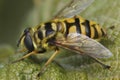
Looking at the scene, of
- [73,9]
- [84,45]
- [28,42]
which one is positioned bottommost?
[84,45]

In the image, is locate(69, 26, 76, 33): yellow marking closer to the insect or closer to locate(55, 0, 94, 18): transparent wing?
the insect

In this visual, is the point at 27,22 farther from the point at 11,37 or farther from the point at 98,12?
the point at 98,12

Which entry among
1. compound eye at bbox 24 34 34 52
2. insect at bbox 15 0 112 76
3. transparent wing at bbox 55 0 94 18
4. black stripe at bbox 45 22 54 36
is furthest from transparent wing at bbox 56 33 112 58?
transparent wing at bbox 55 0 94 18

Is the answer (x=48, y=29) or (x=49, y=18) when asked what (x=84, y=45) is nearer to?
(x=48, y=29)

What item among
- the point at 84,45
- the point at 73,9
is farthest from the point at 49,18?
the point at 84,45

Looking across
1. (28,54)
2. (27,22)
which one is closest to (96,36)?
(28,54)
